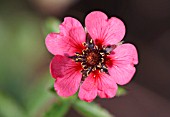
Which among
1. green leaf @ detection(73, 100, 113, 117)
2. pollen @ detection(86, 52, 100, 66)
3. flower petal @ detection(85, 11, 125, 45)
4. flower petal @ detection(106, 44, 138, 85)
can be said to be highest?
flower petal @ detection(85, 11, 125, 45)

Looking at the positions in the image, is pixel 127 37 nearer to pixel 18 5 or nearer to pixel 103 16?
pixel 18 5

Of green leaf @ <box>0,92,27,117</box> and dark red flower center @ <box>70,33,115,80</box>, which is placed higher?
dark red flower center @ <box>70,33,115,80</box>

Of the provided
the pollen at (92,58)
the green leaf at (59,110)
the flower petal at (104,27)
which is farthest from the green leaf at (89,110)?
the flower petal at (104,27)

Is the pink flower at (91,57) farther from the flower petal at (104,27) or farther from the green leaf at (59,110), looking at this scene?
the green leaf at (59,110)

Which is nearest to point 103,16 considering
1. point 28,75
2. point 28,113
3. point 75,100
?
point 75,100

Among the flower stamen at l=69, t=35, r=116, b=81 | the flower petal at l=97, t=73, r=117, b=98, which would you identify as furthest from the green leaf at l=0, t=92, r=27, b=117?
the flower petal at l=97, t=73, r=117, b=98

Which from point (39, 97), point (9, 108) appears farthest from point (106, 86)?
point (9, 108)

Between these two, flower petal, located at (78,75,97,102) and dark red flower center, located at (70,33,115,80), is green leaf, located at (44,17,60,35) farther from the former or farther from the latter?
flower petal, located at (78,75,97,102)
